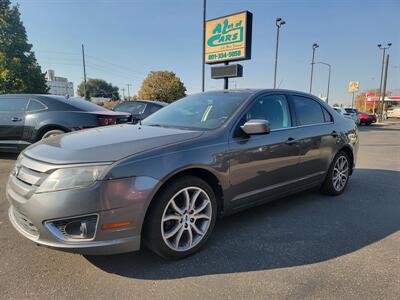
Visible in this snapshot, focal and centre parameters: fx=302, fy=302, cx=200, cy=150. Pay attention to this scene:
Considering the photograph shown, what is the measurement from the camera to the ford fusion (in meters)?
2.21

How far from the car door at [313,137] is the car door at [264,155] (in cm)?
19

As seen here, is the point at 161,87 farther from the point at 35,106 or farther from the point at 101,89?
the point at 101,89

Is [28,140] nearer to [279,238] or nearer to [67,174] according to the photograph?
[67,174]

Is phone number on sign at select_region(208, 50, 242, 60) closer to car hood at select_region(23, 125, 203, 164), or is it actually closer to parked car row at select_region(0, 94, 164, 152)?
→ parked car row at select_region(0, 94, 164, 152)

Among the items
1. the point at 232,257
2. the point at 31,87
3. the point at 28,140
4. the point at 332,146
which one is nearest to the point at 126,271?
the point at 232,257

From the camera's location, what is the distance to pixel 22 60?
23125 millimetres

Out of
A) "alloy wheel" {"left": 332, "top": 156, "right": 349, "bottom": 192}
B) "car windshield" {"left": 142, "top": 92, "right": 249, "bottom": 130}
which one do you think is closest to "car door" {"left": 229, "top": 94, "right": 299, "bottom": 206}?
"car windshield" {"left": 142, "top": 92, "right": 249, "bottom": 130}

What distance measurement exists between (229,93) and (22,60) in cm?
2464

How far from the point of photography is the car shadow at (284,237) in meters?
2.59

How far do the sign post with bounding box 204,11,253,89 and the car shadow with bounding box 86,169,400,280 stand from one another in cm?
1021

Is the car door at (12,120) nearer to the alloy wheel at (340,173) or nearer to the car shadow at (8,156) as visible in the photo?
the car shadow at (8,156)

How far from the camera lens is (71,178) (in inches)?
86.2

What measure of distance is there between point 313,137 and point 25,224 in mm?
3398

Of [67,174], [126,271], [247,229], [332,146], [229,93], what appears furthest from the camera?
[332,146]
